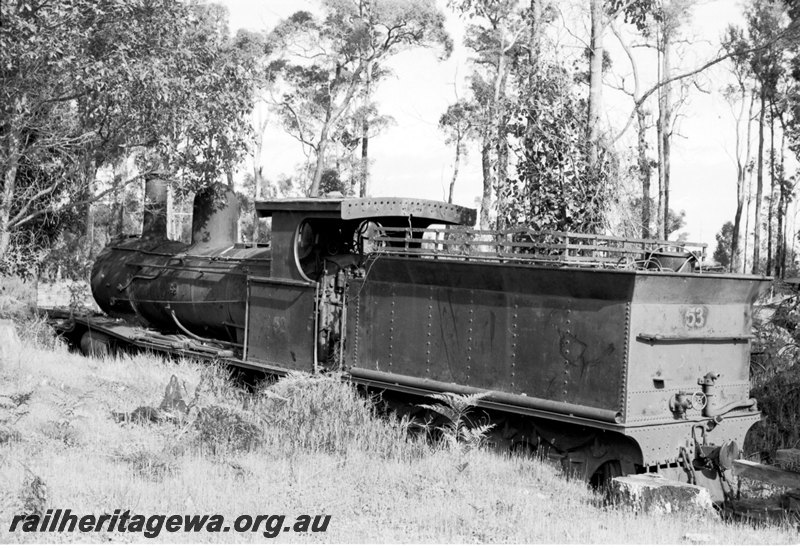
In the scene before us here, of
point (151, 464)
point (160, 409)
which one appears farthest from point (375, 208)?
point (151, 464)

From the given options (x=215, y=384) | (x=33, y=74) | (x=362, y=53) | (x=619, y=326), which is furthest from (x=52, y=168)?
(x=362, y=53)

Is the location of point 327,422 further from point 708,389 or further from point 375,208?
point 708,389

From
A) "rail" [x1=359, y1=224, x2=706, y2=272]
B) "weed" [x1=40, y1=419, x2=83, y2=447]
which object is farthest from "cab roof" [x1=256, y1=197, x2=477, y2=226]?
"weed" [x1=40, y1=419, x2=83, y2=447]

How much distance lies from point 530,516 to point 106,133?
1027cm

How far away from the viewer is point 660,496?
6.53 m

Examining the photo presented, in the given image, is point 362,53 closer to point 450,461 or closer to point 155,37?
point 155,37

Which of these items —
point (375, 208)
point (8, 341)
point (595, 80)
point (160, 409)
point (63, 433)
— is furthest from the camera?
point (8, 341)

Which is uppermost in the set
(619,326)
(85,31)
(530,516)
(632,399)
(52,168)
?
(85,31)

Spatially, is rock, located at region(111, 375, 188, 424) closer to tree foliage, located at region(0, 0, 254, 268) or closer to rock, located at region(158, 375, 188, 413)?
rock, located at region(158, 375, 188, 413)

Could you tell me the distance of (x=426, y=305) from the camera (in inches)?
335

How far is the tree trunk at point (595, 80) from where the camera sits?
10914mm

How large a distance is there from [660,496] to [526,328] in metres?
1.84

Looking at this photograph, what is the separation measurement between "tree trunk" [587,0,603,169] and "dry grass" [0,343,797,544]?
14.8 ft

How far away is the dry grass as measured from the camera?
599 cm
